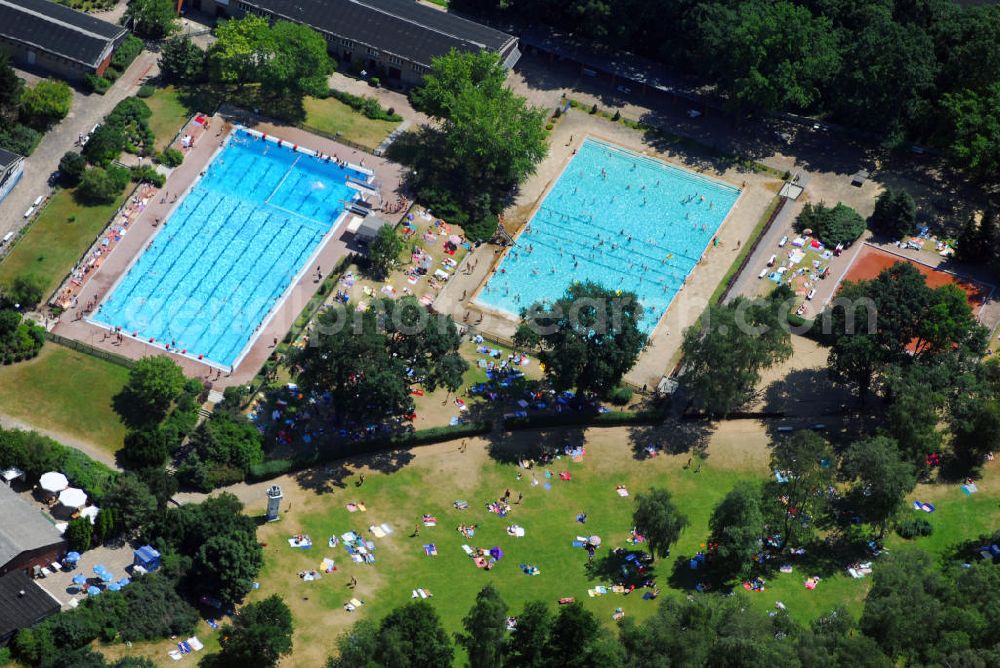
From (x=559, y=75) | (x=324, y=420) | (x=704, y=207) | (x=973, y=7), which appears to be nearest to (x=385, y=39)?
(x=559, y=75)

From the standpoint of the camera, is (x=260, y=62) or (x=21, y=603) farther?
(x=260, y=62)

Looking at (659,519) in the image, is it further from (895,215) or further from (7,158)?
(7,158)

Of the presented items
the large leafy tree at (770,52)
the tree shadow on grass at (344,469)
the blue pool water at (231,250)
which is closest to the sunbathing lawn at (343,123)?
the blue pool water at (231,250)

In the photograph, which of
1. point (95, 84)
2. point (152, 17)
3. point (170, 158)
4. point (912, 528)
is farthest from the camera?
point (152, 17)

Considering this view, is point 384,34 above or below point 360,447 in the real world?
above

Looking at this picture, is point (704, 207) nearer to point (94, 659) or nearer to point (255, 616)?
point (255, 616)

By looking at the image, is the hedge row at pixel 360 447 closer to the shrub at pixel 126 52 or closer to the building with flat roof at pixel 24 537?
the building with flat roof at pixel 24 537

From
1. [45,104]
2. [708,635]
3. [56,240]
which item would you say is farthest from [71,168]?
[708,635]
